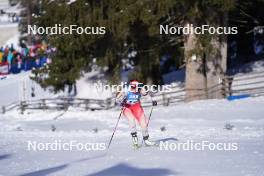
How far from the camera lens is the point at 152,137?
16.1 metres

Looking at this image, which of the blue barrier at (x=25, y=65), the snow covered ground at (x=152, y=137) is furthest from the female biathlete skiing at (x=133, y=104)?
the blue barrier at (x=25, y=65)

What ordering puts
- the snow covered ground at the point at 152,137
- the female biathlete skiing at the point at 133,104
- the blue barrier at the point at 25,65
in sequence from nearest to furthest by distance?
1. the snow covered ground at the point at 152,137
2. the female biathlete skiing at the point at 133,104
3. the blue barrier at the point at 25,65

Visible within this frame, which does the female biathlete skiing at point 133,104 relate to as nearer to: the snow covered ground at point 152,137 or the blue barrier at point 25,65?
the snow covered ground at point 152,137

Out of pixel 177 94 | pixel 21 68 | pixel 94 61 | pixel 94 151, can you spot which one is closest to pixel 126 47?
pixel 94 61

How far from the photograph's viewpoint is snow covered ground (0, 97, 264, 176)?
429 inches

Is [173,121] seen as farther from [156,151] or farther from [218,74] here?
[156,151]

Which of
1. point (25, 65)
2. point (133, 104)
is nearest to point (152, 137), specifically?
point (133, 104)

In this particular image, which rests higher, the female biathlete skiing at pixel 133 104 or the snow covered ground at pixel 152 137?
the female biathlete skiing at pixel 133 104

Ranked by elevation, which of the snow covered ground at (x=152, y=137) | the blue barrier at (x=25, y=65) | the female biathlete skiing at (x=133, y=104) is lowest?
the snow covered ground at (x=152, y=137)

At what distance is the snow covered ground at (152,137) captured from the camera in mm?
10898

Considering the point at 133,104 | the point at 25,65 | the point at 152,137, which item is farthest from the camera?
the point at 25,65

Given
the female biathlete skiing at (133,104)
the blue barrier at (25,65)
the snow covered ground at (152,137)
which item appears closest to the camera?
the snow covered ground at (152,137)

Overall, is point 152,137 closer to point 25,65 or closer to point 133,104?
point 133,104

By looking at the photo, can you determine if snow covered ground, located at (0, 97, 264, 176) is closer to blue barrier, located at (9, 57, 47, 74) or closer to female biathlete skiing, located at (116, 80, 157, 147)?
female biathlete skiing, located at (116, 80, 157, 147)
